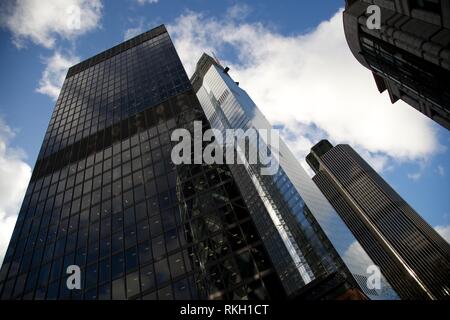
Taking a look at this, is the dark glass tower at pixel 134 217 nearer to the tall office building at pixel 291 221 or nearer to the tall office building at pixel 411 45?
the tall office building at pixel 411 45

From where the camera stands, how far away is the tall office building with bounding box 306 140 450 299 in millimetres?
162750

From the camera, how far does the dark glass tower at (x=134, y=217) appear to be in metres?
27.4

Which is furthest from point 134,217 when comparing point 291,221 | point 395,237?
point 395,237

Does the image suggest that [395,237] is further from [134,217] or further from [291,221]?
[134,217]

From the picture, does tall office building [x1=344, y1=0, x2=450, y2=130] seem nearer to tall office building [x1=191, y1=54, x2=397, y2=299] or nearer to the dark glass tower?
the dark glass tower

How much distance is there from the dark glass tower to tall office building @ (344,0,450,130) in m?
16.3

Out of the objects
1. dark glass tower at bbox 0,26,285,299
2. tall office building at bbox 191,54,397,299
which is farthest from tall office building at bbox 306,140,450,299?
dark glass tower at bbox 0,26,285,299

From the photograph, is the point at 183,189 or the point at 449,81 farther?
the point at 183,189

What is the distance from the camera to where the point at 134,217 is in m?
33.9
